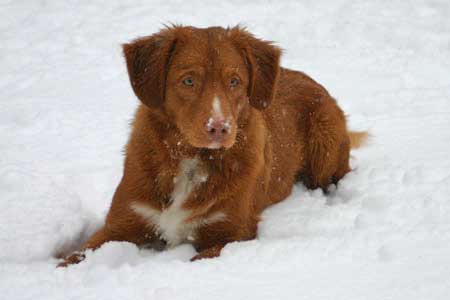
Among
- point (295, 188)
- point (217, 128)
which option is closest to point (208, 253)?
point (217, 128)

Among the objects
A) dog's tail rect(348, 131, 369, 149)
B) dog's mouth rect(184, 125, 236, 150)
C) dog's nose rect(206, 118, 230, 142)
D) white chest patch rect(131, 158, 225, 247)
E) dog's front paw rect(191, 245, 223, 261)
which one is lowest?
dog's tail rect(348, 131, 369, 149)

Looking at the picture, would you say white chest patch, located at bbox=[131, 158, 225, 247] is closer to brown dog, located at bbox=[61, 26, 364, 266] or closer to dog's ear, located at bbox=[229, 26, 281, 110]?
brown dog, located at bbox=[61, 26, 364, 266]

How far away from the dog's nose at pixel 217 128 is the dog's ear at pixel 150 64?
0.53 metres

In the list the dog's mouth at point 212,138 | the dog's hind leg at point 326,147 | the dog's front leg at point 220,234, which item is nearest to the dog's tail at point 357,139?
the dog's hind leg at point 326,147

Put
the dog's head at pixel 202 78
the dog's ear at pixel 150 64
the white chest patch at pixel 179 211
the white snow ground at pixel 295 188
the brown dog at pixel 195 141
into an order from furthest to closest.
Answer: the white chest patch at pixel 179 211
the dog's ear at pixel 150 64
the brown dog at pixel 195 141
the dog's head at pixel 202 78
the white snow ground at pixel 295 188

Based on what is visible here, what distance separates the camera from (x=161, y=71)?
4.30 meters

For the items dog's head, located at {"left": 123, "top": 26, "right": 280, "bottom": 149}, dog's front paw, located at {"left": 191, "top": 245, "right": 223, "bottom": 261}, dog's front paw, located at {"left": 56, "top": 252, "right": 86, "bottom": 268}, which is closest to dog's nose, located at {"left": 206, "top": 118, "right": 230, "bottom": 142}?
dog's head, located at {"left": 123, "top": 26, "right": 280, "bottom": 149}

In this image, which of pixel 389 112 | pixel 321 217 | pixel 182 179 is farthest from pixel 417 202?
pixel 389 112

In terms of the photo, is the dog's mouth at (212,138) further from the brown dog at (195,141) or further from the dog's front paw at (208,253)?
the dog's front paw at (208,253)

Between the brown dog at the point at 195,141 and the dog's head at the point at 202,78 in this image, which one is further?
the brown dog at the point at 195,141

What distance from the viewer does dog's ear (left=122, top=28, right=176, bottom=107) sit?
429 centimetres

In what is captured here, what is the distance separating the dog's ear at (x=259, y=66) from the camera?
14.9 ft

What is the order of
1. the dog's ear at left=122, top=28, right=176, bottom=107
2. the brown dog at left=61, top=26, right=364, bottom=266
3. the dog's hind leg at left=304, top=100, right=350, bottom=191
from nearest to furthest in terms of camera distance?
the brown dog at left=61, top=26, right=364, bottom=266 < the dog's ear at left=122, top=28, right=176, bottom=107 < the dog's hind leg at left=304, top=100, right=350, bottom=191

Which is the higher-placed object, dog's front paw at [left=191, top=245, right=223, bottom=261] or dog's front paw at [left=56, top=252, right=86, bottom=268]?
dog's front paw at [left=191, top=245, right=223, bottom=261]
